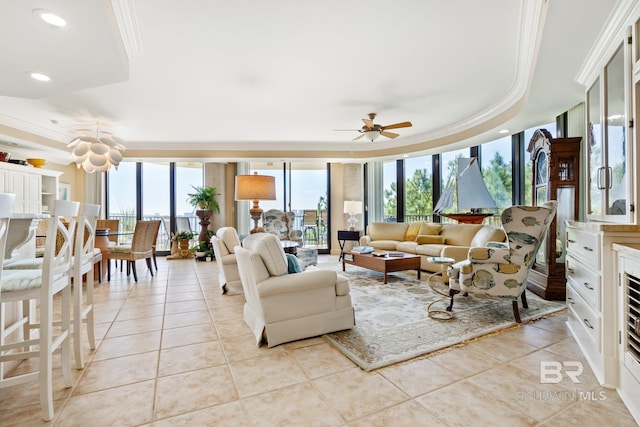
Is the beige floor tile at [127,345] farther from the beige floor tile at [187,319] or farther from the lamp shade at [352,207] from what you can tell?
the lamp shade at [352,207]

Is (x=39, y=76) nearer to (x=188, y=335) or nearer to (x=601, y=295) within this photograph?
(x=188, y=335)

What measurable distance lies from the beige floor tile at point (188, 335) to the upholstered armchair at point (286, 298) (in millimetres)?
381

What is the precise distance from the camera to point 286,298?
2.40 meters

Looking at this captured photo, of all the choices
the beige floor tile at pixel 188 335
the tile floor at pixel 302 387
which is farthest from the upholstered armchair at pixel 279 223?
the tile floor at pixel 302 387

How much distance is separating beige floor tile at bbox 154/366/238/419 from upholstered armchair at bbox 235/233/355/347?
0.48m

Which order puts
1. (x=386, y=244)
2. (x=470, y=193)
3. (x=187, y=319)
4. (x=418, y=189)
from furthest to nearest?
(x=418, y=189) → (x=386, y=244) → (x=470, y=193) → (x=187, y=319)

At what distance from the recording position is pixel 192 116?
16.4 ft

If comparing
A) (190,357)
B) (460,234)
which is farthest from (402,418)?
(460,234)

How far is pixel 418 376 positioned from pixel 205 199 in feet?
21.2

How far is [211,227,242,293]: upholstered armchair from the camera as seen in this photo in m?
3.93

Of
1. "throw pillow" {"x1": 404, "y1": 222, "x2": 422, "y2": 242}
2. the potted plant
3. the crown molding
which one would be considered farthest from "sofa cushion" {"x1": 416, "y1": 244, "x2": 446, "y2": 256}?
the potted plant

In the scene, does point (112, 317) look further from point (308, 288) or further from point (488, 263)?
point (488, 263)

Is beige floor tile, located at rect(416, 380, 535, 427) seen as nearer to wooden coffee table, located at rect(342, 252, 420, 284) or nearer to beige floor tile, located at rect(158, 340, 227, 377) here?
beige floor tile, located at rect(158, 340, 227, 377)

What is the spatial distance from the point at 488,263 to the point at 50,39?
3827mm
